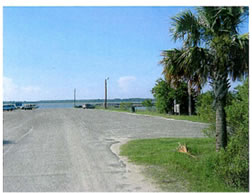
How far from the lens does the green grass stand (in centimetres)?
620

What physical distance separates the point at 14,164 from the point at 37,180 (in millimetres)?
1949

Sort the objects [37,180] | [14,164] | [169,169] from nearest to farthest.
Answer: [37,180] → [169,169] → [14,164]

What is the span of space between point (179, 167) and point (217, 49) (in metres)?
3.12

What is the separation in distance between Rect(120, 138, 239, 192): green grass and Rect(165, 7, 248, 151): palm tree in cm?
115

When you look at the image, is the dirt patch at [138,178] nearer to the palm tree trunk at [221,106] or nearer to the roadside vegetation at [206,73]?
the roadside vegetation at [206,73]

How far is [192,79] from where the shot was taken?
924 centimetres

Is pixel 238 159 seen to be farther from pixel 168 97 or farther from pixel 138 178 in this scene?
pixel 168 97

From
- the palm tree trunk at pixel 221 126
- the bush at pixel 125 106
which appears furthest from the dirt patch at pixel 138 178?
the bush at pixel 125 106

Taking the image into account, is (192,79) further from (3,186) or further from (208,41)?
(3,186)

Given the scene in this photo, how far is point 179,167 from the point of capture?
300 inches

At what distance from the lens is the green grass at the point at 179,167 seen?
20.4 feet

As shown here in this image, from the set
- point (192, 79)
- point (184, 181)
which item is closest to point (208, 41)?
point (192, 79)

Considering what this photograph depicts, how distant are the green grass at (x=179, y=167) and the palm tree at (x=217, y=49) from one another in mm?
1151

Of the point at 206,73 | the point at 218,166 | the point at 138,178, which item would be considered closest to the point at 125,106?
the point at 206,73
